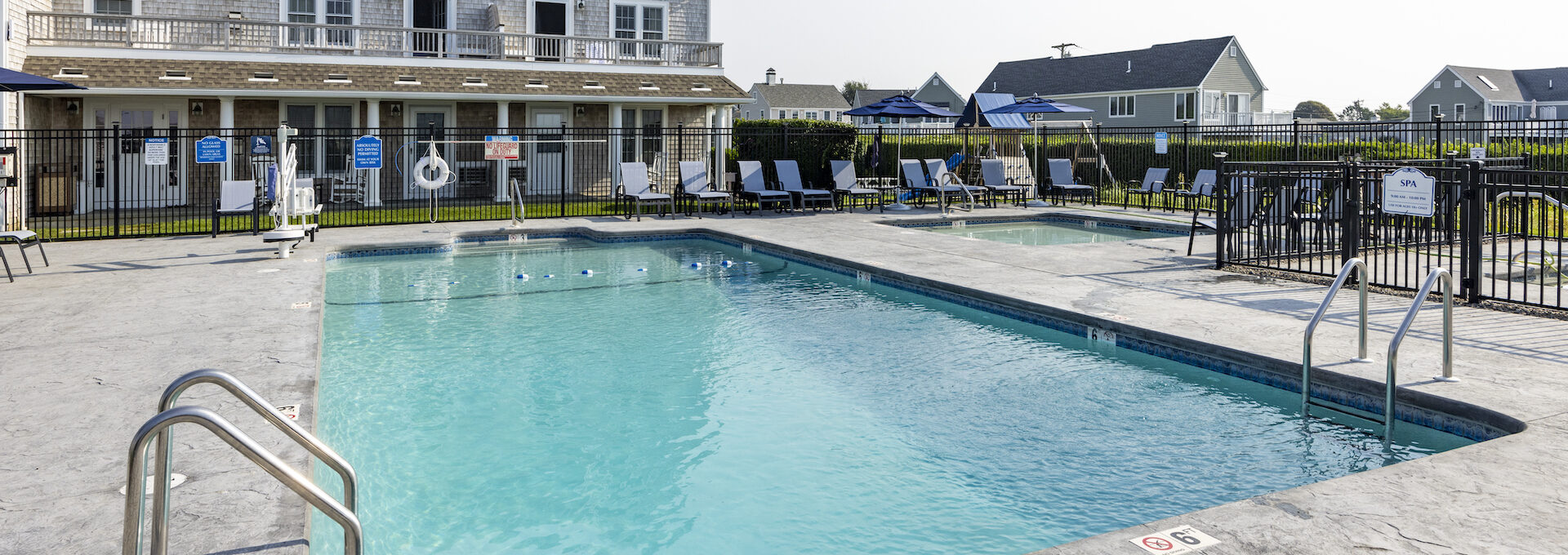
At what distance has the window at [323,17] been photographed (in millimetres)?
23337

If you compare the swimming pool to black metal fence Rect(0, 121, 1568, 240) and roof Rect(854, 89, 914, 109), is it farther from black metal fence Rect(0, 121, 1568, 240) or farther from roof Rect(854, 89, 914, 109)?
roof Rect(854, 89, 914, 109)

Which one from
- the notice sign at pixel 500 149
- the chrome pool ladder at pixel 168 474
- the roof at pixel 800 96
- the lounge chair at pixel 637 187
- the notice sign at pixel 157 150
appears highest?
the roof at pixel 800 96

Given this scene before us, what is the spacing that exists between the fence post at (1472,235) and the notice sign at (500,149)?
13.4 meters

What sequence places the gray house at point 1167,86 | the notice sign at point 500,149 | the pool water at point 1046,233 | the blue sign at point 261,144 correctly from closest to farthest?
1. the pool water at point 1046,233
2. the notice sign at point 500,149
3. the blue sign at point 261,144
4. the gray house at point 1167,86

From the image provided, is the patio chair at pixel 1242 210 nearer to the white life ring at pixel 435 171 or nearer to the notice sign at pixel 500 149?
the notice sign at pixel 500 149

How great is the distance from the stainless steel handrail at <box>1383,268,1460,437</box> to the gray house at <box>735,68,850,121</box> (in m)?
67.2

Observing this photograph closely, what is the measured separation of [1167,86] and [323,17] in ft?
113

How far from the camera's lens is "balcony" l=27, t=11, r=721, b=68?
803 inches

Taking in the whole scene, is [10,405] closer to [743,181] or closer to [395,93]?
[743,181]

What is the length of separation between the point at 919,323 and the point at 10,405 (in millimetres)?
6296

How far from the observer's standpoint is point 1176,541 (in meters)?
3.59

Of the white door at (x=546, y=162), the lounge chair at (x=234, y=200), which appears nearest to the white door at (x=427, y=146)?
the white door at (x=546, y=162)

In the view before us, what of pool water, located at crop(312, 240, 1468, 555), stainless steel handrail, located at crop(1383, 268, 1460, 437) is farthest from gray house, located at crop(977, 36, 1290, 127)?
stainless steel handrail, located at crop(1383, 268, 1460, 437)

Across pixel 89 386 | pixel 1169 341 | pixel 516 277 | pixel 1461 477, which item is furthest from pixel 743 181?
pixel 1461 477
